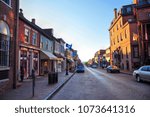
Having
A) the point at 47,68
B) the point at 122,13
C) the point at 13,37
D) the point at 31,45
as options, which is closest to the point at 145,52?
the point at 122,13

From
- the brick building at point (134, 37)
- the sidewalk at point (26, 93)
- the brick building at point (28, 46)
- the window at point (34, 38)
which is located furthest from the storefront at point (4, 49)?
the brick building at point (134, 37)

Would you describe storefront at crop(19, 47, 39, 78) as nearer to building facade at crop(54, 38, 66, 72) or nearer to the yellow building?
building facade at crop(54, 38, 66, 72)

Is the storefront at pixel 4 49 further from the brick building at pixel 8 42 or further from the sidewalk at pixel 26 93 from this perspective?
the sidewalk at pixel 26 93

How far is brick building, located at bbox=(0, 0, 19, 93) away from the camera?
955 centimetres

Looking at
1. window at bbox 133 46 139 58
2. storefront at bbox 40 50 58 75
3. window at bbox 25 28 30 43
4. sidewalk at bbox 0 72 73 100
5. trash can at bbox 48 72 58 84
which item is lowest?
sidewalk at bbox 0 72 73 100

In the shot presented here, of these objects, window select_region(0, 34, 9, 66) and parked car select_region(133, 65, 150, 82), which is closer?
window select_region(0, 34, 9, 66)

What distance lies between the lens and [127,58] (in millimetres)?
34188

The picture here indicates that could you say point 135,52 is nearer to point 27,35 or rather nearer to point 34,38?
point 34,38

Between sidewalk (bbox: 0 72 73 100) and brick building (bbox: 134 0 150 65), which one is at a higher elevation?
brick building (bbox: 134 0 150 65)

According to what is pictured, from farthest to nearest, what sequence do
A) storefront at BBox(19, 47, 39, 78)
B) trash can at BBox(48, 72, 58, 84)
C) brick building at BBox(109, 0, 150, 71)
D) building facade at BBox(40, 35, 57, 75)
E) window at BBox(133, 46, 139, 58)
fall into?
window at BBox(133, 46, 139, 58) → brick building at BBox(109, 0, 150, 71) → building facade at BBox(40, 35, 57, 75) → storefront at BBox(19, 47, 39, 78) → trash can at BBox(48, 72, 58, 84)

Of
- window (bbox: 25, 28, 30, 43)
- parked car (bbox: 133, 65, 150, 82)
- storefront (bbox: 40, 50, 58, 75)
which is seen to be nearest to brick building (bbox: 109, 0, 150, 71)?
parked car (bbox: 133, 65, 150, 82)

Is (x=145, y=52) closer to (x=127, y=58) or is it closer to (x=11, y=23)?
(x=127, y=58)

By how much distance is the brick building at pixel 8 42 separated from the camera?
9555mm

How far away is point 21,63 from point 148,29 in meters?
24.4
